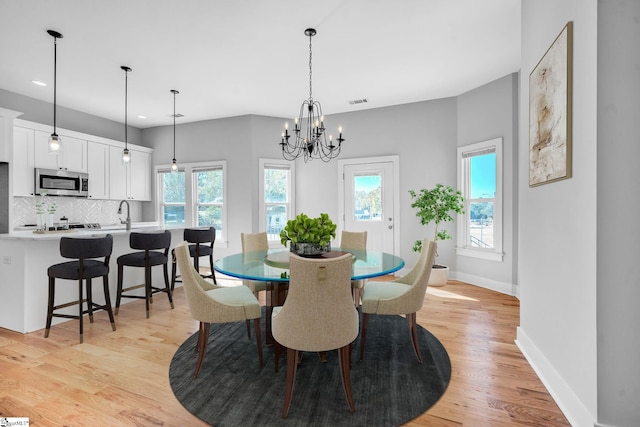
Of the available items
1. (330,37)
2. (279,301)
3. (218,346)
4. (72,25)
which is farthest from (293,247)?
(72,25)

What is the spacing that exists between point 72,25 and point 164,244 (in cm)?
227

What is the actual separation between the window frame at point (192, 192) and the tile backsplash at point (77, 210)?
1.86ft

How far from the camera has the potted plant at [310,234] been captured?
102 inches

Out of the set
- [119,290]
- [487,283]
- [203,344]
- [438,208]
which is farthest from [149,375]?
[487,283]

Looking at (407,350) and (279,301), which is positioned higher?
(279,301)

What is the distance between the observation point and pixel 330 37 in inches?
127

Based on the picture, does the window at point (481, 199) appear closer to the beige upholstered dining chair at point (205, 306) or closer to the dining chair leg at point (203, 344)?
the beige upholstered dining chair at point (205, 306)

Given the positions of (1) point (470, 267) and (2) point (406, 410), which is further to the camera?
(1) point (470, 267)

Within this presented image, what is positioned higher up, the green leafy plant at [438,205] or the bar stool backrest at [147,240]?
the green leafy plant at [438,205]

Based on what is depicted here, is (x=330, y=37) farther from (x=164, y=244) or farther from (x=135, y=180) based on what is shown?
(x=135, y=180)

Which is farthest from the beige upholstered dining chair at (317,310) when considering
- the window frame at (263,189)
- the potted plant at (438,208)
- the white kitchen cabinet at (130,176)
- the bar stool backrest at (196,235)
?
the white kitchen cabinet at (130,176)

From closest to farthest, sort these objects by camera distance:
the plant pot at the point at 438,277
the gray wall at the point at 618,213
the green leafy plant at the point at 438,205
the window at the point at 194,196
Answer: the gray wall at the point at 618,213 < the green leafy plant at the point at 438,205 < the plant pot at the point at 438,277 < the window at the point at 194,196

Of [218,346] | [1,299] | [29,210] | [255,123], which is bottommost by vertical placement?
[218,346]

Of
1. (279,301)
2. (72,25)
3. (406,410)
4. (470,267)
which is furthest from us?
(470,267)
